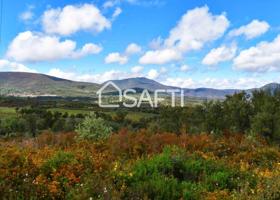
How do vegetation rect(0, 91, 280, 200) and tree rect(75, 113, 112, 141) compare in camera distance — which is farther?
tree rect(75, 113, 112, 141)

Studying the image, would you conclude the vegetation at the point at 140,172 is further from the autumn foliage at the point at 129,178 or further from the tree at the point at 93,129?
the tree at the point at 93,129

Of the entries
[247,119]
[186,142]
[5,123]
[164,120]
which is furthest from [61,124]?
[186,142]

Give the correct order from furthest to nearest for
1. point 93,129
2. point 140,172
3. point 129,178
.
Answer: point 93,129, point 140,172, point 129,178

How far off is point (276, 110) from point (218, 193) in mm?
58070

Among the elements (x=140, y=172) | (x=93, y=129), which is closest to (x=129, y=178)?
(x=140, y=172)

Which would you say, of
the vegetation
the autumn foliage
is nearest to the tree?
the vegetation

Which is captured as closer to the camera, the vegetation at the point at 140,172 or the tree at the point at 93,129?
the vegetation at the point at 140,172

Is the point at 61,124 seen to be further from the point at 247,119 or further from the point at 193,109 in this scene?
the point at 247,119

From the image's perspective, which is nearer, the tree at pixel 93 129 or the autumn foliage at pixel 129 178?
the autumn foliage at pixel 129 178

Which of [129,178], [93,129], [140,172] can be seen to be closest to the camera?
[129,178]

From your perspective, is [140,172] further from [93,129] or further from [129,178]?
[93,129]

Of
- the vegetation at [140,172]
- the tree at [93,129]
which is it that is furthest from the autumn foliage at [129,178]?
the tree at [93,129]

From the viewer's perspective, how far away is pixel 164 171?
862 centimetres

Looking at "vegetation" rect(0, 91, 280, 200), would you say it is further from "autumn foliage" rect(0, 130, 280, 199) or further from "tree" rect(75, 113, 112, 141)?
"tree" rect(75, 113, 112, 141)
